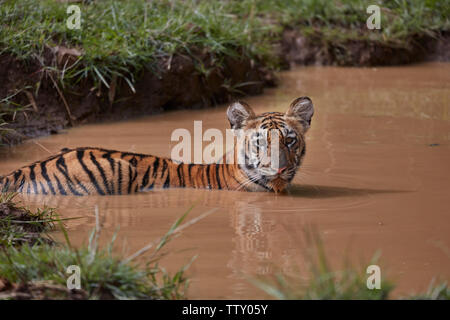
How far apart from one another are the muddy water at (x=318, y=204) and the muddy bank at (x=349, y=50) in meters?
2.79

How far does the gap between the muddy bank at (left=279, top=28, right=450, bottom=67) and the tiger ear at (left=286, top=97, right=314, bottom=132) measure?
19.2 feet

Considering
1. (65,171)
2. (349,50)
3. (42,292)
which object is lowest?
(42,292)

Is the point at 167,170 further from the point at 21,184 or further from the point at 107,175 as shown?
the point at 21,184

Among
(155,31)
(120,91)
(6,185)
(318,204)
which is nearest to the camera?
(318,204)

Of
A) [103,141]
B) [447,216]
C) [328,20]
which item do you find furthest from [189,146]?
[328,20]

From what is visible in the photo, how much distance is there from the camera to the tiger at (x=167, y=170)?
5.32 m

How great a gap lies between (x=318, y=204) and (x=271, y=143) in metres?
0.58

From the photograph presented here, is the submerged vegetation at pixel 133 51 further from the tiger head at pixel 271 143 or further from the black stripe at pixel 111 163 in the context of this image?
the tiger head at pixel 271 143

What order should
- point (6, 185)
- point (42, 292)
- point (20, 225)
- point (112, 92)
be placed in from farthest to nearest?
point (112, 92)
point (6, 185)
point (20, 225)
point (42, 292)

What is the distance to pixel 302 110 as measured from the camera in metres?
5.70

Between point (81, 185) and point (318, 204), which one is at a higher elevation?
point (81, 185)

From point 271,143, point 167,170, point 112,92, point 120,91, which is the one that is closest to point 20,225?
point 167,170

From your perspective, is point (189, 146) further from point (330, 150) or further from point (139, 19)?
point (139, 19)

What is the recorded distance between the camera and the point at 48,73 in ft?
24.6
